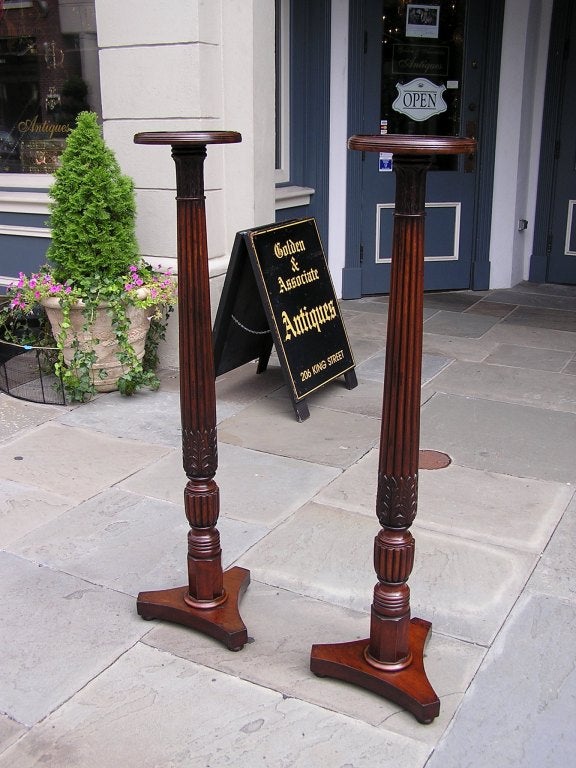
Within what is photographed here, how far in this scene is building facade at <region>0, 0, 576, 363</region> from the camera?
17.2 feet

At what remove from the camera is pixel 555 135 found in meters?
7.66

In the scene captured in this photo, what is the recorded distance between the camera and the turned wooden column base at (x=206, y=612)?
8.89ft

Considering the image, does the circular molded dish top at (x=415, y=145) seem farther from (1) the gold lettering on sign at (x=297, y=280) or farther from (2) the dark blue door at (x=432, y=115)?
(2) the dark blue door at (x=432, y=115)

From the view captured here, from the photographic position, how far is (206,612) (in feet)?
9.16

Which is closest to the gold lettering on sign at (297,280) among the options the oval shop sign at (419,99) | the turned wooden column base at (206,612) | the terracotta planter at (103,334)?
the terracotta planter at (103,334)

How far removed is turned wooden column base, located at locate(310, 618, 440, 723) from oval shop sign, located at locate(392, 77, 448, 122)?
5.45 m

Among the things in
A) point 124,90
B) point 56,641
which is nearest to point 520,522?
point 56,641

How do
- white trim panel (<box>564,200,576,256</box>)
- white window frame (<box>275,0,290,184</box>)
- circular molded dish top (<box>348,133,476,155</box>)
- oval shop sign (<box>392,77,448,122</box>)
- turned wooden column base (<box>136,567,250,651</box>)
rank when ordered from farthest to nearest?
white trim panel (<box>564,200,576,256</box>) → oval shop sign (<box>392,77,448,122</box>) → white window frame (<box>275,0,290,184</box>) → turned wooden column base (<box>136,567,250,651</box>) → circular molded dish top (<box>348,133,476,155</box>)

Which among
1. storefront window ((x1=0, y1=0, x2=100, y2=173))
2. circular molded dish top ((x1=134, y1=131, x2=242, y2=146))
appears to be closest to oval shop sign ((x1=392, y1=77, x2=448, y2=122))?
storefront window ((x1=0, y1=0, x2=100, y2=173))

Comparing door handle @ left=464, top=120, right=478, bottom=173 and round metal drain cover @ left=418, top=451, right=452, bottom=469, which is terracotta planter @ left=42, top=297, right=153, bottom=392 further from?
door handle @ left=464, top=120, right=478, bottom=173

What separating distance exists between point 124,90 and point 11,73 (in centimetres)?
166

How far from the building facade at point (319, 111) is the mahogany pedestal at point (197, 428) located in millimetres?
2751

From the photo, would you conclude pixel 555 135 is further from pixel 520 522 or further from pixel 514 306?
pixel 520 522

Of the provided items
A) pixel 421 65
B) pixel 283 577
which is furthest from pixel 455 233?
pixel 283 577
